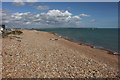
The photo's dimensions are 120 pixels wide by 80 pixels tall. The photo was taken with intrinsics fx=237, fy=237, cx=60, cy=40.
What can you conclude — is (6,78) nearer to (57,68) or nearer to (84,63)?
(57,68)

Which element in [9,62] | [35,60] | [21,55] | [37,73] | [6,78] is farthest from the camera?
[21,55]

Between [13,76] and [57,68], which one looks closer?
[13,76]

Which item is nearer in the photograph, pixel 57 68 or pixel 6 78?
pixel 6 78

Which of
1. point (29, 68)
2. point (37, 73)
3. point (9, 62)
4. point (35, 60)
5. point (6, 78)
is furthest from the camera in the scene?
point (35, 60)

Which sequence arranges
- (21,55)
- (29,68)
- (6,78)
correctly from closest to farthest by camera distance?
1. (6,78)
2. (29,68)
3. (21,55)

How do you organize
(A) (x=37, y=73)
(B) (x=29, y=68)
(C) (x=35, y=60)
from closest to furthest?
1. (A) (x=37, y=73)
2. (B) (x=29, y=68)
3. (C) (x=35, y=60)

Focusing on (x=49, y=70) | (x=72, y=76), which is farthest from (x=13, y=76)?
(x=72, y=76)

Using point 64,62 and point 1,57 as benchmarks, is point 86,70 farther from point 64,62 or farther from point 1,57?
point 1,57

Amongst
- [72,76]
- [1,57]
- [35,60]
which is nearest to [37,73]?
[72,76]
